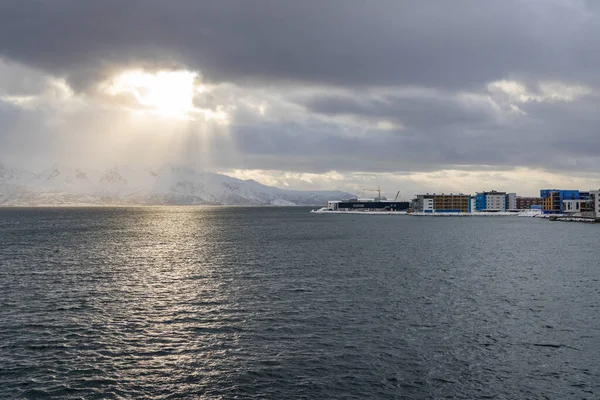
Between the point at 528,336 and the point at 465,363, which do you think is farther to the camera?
the point at 528,336

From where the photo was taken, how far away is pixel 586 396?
3048cm

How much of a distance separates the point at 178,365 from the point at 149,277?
4358 centimetres

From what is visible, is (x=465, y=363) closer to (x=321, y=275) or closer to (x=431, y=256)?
(x=321, y=275)

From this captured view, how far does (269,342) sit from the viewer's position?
40.7 m

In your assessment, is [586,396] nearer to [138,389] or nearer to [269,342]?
[269,342]

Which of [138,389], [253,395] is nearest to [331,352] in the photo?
[253,395]

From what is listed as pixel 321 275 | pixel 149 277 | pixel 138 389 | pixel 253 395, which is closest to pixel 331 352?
pixel 253 395

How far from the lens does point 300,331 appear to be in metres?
43.8

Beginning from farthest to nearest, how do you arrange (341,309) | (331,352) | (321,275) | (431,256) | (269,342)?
(431,256) → (321,275) → (341,309) → (269,342) → (331,352)

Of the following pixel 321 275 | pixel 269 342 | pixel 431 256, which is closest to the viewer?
pixel 269 342

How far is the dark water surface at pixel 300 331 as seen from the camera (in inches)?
1264

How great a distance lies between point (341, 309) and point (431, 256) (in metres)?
57.2

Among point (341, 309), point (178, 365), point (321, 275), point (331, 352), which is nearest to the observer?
point (178, 365)

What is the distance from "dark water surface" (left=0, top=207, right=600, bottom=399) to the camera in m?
32.1
